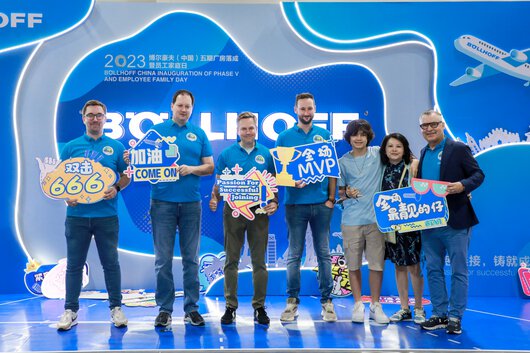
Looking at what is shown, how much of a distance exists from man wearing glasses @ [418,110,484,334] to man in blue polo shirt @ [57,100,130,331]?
7.59 ft

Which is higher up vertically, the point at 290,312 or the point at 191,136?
the point at 191,136

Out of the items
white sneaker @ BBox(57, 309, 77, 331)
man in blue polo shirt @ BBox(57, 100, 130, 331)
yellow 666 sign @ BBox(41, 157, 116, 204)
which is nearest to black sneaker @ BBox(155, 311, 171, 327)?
man in blue polo shirt @ BBox(57, 100, 130, 331)

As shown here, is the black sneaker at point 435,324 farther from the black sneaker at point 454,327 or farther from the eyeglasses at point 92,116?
the eyeglasses at point 92,116

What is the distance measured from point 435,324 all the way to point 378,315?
1.36 ft

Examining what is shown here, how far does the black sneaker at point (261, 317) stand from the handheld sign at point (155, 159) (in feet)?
3.90

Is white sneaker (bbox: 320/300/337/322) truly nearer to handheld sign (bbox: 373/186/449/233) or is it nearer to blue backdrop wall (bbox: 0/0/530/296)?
handheld sign (bbox: 373/186/449/233)

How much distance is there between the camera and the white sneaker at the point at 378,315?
3629mm

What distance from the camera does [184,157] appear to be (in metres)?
3.60

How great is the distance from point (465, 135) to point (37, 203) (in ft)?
14.5

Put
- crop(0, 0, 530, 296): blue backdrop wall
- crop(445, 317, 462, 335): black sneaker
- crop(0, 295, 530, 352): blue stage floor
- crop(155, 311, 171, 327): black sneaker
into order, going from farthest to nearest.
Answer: crop(0, 0, 530, 296): blue backdrop wall, crop(155, 311, 171, 327): black sneaker, crop(445, 317, 462, 335): black sneaker, crop(0, 295, 530, 352): blue stage floor

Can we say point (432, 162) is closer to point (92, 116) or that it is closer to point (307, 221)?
point (307, 221)

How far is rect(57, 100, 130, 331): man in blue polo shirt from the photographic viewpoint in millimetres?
3514

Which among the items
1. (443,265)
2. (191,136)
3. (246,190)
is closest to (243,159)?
(246,190)

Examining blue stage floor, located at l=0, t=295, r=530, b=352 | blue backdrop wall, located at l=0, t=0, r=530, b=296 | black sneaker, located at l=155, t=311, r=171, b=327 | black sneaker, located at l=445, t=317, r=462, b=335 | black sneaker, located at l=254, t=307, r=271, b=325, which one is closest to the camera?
blue stage floor, located at l=0, t=295, r=530, b=352
